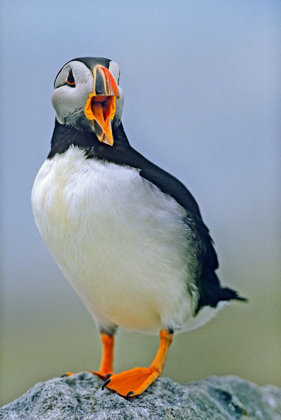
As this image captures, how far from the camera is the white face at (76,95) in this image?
1999 mm

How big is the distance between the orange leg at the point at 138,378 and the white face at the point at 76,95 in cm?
92

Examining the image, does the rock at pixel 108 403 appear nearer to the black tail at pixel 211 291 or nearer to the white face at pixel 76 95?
the black tail at pixel 211 291

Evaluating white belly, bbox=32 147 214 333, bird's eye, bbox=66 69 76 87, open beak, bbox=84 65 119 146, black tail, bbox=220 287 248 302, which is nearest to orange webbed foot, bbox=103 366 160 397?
white belly, bbox=32 147 214 333

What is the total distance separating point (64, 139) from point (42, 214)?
0.31m

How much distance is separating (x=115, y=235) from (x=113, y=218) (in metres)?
0.07

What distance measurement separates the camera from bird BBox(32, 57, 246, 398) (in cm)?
202

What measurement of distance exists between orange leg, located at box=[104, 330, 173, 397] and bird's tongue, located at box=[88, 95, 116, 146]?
86 cm

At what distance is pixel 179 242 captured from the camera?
7.11 feet

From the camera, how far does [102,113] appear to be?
6.68 feet

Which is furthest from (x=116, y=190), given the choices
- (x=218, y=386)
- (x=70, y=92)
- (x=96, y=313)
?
(x=218, y=386)

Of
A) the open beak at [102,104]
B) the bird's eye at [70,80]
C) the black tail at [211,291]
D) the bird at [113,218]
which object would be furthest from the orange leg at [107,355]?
the bird's eye at [70,80]

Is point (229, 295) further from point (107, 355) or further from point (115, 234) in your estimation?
point (115, 234)

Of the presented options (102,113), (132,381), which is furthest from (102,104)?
(132,381)

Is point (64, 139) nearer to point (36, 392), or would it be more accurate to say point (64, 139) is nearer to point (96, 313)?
point (96, 313)
